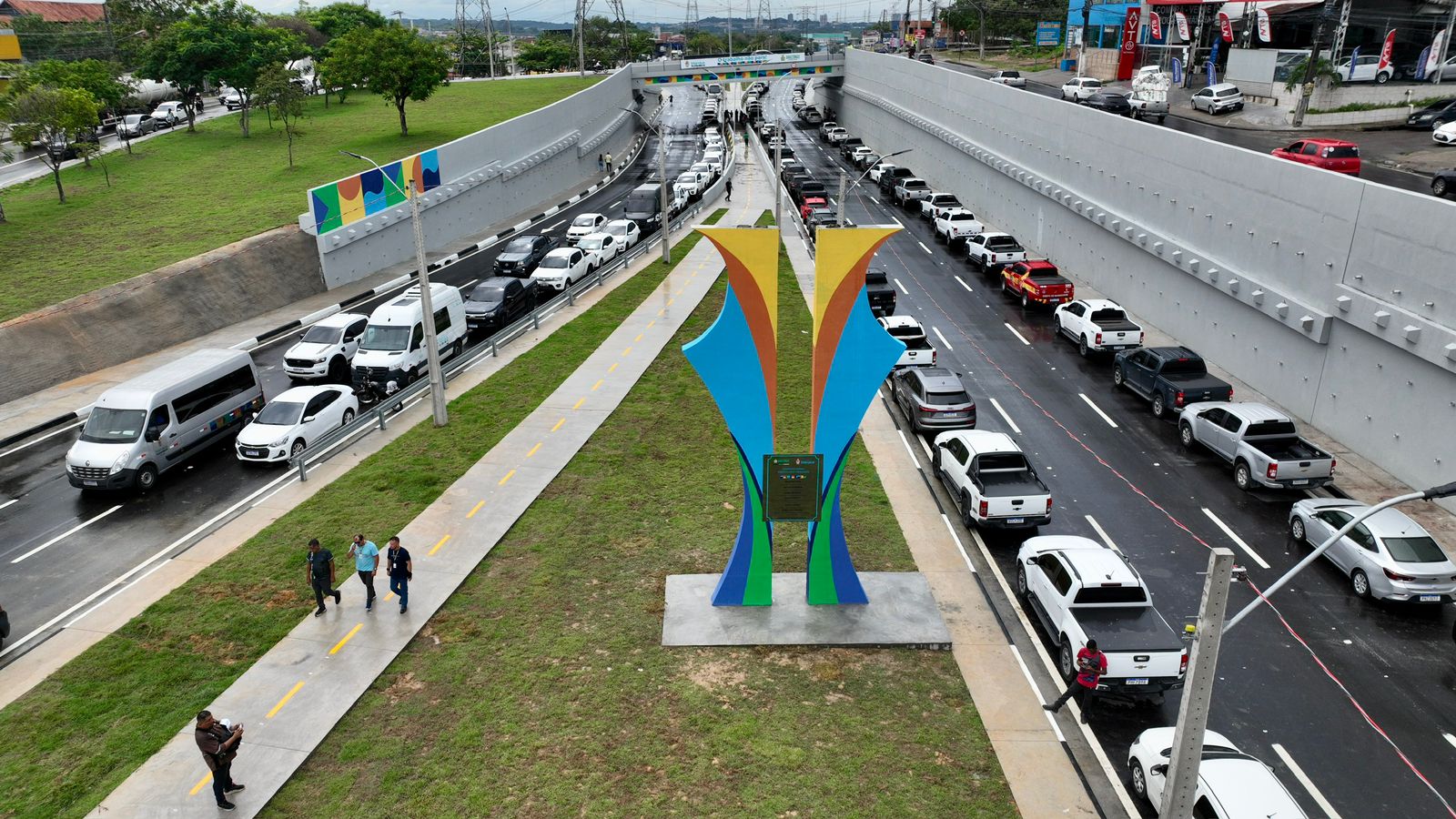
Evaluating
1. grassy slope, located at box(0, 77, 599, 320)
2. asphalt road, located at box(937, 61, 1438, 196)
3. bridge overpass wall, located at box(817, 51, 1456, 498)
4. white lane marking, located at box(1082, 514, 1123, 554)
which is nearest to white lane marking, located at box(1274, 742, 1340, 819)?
white lane marking, located at box(1082, 514, 1123, 554)

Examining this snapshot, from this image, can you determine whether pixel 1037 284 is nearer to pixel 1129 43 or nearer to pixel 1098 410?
pixel 1098 410

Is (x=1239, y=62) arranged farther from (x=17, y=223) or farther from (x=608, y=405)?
(x=17, y=223)

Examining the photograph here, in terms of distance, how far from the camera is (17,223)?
42.7m

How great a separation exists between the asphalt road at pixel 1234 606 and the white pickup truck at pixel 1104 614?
553mm

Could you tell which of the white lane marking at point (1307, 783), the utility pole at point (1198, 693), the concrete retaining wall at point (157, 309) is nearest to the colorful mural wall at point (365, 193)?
the concrete retaining wall at point (157, 309)

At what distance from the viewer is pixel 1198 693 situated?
389 inches

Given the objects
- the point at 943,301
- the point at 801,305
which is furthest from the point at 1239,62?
the point at 801,305

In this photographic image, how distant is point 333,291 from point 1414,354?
38164 millimetres

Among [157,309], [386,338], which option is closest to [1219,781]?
[386,338]

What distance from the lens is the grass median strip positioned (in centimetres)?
1284

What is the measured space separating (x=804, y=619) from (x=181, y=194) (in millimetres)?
46545

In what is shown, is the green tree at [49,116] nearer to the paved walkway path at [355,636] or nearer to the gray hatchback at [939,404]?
the paved walkway path at [355,636]

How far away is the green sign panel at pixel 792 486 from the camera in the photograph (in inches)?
630

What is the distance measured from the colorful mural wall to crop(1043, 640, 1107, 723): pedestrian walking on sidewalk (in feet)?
108
